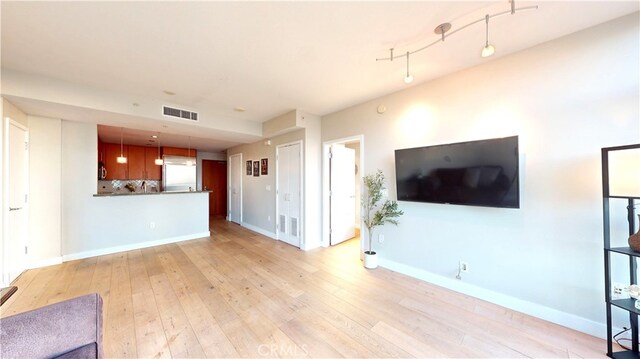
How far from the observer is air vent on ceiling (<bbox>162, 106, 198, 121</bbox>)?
3.57 metres

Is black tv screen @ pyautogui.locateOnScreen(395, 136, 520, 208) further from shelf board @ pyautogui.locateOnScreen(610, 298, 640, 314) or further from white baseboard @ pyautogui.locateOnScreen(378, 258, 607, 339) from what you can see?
white baseboard @ pyautogui.locateOnScreen(378, 258, 607, 339)

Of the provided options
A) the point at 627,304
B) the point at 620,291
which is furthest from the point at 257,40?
the point at 620,291

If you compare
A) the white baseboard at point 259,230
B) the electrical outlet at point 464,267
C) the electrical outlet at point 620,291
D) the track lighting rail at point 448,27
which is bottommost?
the white baseboard at point 259,230

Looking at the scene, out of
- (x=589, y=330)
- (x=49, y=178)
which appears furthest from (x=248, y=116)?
(x=589, y=330)

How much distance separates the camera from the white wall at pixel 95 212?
363 centimetres

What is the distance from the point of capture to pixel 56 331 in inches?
44.3

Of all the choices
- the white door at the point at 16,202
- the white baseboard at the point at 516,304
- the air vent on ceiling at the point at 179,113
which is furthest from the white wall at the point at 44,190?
the white baseboard at the point at 516,304

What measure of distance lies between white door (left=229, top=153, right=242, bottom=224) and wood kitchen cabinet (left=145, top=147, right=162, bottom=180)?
2.10 meters

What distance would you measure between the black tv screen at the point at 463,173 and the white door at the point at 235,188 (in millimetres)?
4662

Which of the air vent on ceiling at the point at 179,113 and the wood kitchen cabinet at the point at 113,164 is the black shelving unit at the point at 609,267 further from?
the wood kitchen cabinet at the point at 113,164

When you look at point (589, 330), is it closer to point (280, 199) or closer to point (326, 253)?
point (326, 253)

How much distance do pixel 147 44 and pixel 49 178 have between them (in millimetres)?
3105

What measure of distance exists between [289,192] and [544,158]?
3723 mm

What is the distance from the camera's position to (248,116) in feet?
14.4
